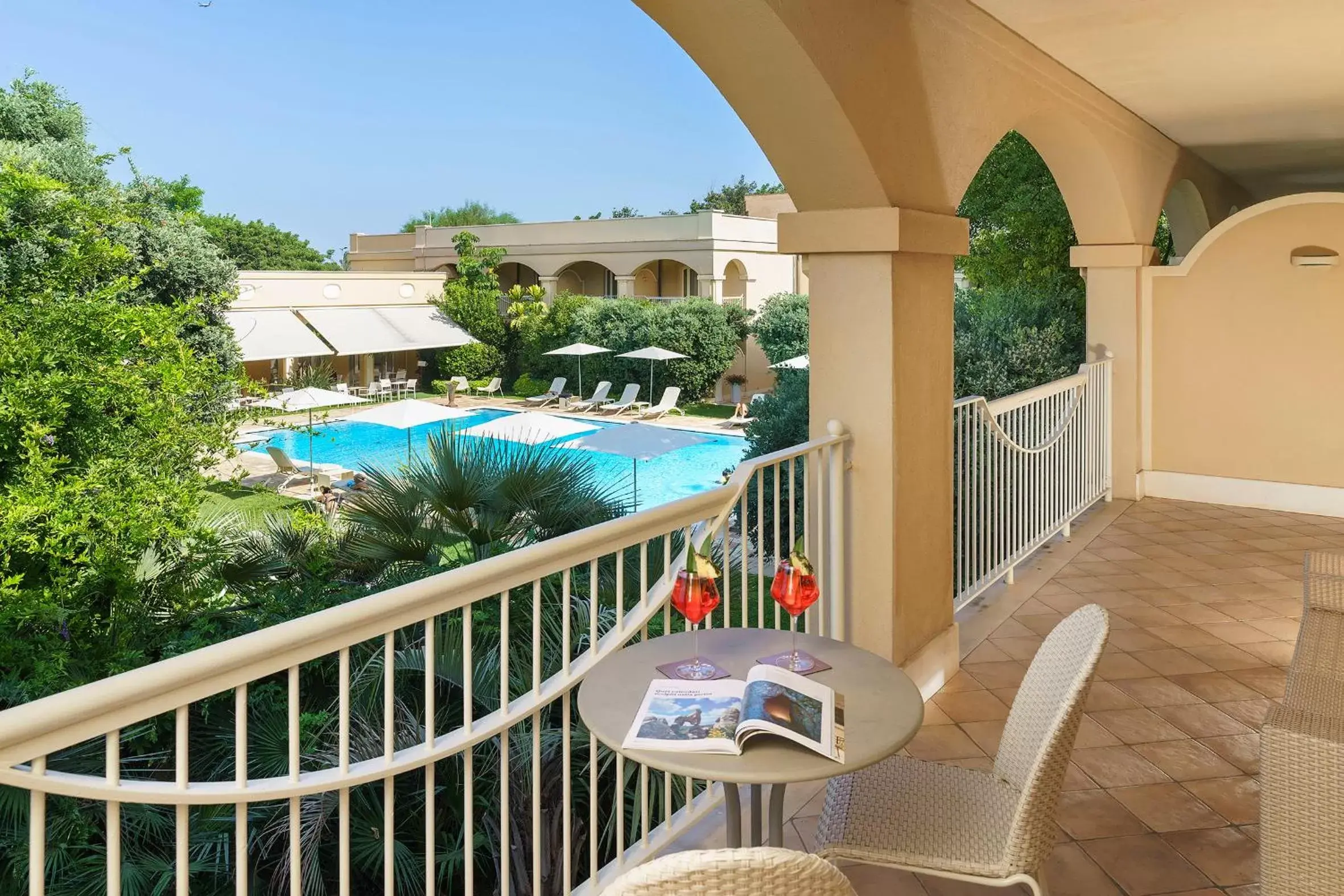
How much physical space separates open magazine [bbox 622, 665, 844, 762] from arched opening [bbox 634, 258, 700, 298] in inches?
1175

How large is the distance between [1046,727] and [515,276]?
1287 inches

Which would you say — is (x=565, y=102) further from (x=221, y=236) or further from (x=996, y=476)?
(x=996, y=476)

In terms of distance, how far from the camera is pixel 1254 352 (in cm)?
734

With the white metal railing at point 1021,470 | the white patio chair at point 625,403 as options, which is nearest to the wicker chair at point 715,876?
the white metal railing at point 1021,470

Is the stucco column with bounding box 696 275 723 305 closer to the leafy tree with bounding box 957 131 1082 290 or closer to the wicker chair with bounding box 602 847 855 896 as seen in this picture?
the leafy tree with bounding box 957 131 1082 290

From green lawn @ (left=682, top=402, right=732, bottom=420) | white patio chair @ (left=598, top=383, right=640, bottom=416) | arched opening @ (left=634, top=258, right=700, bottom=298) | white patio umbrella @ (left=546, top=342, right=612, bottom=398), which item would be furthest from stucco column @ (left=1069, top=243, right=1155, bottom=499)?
arched opening @ (left=634, top=258, right=700, bottom=298)

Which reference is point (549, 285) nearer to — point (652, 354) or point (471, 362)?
point (471, 362)

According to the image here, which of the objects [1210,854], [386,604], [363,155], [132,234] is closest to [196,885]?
[386,604]

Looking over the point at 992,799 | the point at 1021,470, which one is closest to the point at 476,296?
the point at 1021,470

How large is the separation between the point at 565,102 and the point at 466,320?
4359cm

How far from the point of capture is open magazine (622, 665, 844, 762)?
1.81m

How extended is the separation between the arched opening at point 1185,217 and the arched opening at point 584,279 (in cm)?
2435

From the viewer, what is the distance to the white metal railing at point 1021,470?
16.5ft

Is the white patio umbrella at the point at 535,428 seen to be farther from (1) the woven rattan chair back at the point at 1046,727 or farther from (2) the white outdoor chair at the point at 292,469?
(1) the woven rattan chair back at the point at 1046,727
